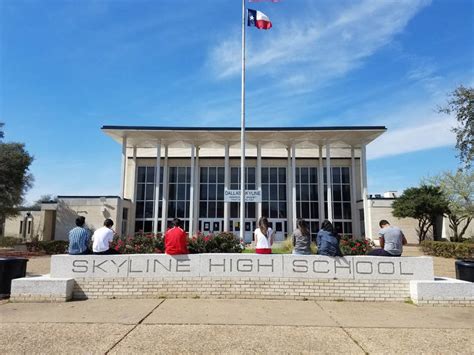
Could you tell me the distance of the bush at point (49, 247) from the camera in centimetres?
2362

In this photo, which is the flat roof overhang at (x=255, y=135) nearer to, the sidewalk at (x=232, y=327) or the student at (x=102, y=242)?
the student at (x=102, y=242)

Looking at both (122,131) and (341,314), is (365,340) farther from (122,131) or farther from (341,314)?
(122,131)

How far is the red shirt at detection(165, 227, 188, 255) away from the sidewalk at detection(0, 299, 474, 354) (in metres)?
1.20

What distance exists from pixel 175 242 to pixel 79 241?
244 centimetres

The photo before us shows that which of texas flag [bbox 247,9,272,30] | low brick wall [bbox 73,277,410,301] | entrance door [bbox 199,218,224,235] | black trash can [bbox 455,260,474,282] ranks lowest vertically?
low brick wall [bbox 73,277,410,301]

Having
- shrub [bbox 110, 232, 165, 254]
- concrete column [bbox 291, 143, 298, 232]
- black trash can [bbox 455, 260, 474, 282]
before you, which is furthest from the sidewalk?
concrete column [bbox 291, 143, 298, 232]

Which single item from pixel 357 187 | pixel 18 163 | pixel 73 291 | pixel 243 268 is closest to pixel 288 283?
pixel 243 268

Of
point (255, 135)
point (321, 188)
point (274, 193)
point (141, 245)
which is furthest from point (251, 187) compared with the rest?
point (141, 245)

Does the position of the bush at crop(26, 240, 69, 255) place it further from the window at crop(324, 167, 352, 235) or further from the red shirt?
the window at crop(324, 167, 352, 235)

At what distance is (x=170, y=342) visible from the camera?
515cm

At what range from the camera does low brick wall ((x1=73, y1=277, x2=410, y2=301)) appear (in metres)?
8.41

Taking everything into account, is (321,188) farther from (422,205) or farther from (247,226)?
(422,205)

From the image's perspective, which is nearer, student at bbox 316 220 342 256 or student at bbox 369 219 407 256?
student at bbox 316 220 342 256

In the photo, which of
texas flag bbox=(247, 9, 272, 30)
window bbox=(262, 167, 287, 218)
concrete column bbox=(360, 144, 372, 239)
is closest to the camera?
texas flag bbox=(247, 9, 272, 30)
